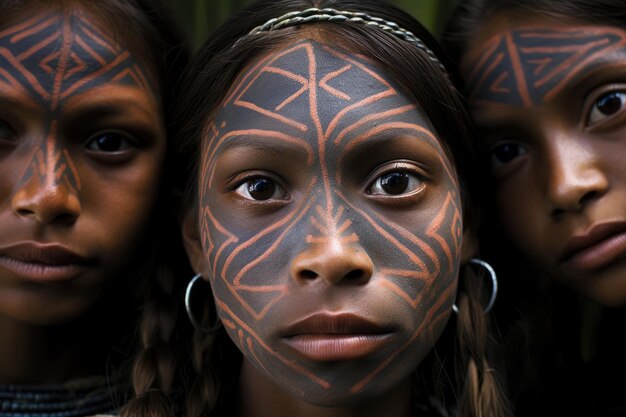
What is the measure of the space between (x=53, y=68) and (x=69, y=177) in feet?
0.96

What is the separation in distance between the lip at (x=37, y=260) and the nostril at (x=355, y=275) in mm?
790

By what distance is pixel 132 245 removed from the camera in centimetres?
227

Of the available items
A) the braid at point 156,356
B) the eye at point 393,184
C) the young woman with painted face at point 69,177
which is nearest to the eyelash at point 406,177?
the eye at point 393,184

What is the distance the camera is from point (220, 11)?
2.94 metres

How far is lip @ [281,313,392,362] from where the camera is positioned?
174cm

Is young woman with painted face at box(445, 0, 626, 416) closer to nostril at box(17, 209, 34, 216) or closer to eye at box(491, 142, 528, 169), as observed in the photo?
eye at box(491, 142, 528, 169)

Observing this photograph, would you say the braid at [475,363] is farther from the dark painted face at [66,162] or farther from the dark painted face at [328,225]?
the dark painted face at [66,162]

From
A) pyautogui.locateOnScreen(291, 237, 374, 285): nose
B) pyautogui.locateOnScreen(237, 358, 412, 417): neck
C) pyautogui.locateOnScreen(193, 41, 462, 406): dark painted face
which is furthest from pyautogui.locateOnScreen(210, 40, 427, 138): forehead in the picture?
pyautogui.locateOnScreen(237, 358, 412, 417): neck

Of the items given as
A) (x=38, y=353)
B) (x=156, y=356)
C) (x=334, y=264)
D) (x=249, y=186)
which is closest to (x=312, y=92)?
(x=249, y=186)

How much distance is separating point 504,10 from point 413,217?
2.51 feet

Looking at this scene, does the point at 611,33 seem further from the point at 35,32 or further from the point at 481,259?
the point at 35,32

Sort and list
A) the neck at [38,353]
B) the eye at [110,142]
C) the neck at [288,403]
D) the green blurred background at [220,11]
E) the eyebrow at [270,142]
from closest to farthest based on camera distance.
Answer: the eyebrow at [270,142] < the neck at [288,403] < the eye at [110,142] < the neck at [38,353] < the green blurred background at [220,11]

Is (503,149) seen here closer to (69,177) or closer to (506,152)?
(506,152)

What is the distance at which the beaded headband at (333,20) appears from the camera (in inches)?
79.7
